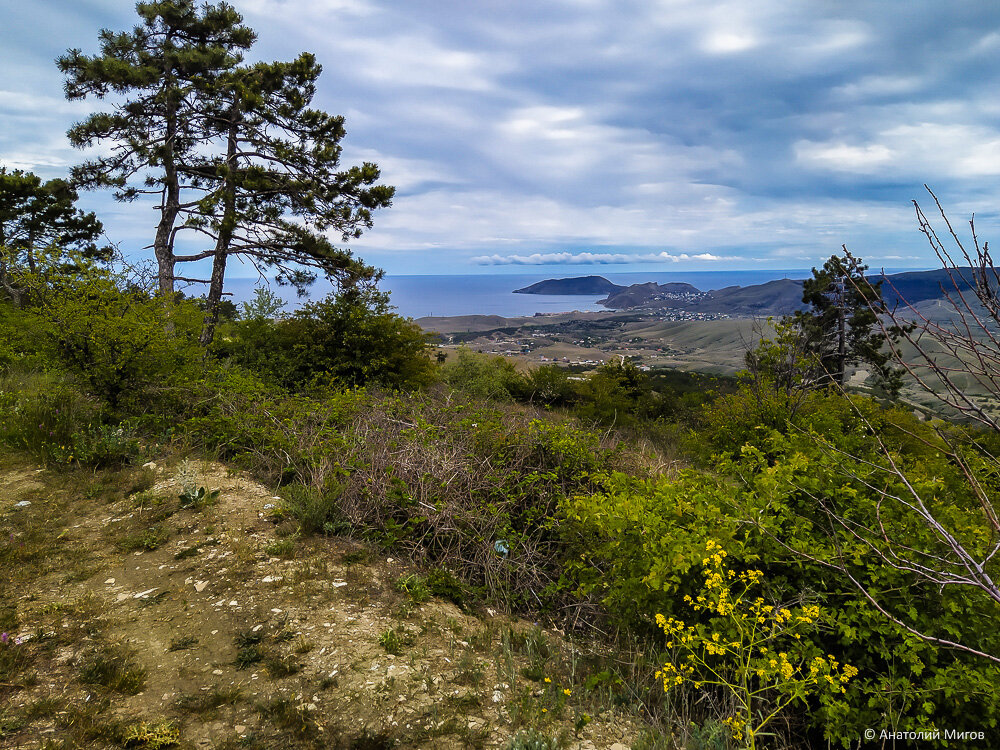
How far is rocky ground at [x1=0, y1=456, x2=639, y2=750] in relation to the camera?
257cm

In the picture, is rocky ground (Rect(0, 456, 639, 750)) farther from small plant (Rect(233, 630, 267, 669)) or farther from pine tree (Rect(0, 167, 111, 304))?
pine tree (Rect(0, 167, 111, 304))

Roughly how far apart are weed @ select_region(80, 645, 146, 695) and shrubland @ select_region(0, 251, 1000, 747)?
36 centimetres

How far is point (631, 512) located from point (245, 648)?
271 centimetres

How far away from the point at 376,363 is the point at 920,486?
11.4 m

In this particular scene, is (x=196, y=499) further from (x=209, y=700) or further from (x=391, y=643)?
(x=391, y=643)

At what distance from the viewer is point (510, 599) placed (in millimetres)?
4133

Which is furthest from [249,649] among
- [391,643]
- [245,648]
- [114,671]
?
[391,643]

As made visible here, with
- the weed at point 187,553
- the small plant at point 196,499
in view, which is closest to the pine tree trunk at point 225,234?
the small plant at point 196,499

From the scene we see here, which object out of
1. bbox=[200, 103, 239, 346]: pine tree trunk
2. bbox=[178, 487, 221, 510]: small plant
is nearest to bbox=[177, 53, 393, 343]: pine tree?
bbox=[200, 103, 239, 346]: pine tree trunk

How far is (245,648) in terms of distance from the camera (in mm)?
3164

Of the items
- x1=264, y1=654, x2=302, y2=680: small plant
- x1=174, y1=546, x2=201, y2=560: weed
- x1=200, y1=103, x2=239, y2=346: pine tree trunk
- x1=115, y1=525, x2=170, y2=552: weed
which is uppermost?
x1=200, y1=103, x2=239, y2=346: pine tree trunk

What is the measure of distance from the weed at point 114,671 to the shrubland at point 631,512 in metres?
0.36

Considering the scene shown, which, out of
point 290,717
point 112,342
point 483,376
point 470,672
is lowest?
point 470,672

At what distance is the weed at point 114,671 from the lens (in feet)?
9.10
